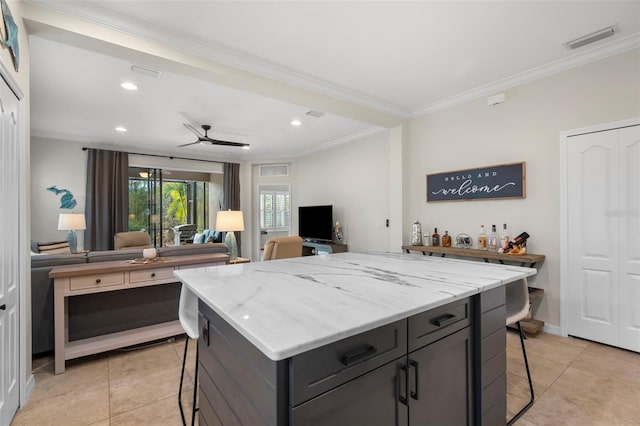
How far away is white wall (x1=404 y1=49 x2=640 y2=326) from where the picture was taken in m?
2.80

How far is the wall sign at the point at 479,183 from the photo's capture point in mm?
3361

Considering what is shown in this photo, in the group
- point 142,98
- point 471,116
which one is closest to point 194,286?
point 142,98

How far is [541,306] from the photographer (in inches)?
127

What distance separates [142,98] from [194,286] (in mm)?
3439

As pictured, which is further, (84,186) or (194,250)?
(84,186)

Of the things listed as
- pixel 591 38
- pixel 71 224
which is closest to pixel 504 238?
pixel 591 38

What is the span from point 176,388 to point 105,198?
5.09 meters

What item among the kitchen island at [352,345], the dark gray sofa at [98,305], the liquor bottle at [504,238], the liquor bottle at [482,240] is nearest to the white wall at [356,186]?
the liquor bottle at [482,240]

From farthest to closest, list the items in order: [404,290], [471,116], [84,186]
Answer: [84,186] → [471,116] → [404,290]

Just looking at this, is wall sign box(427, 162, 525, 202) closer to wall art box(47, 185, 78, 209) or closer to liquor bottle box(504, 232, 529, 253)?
liquor bottle box(504, 232, 529, 253)

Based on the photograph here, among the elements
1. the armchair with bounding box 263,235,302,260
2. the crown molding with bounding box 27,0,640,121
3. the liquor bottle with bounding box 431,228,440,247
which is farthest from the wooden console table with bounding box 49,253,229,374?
the liquor bottle with bounding box 431,228,440,247

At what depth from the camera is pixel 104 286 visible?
259 centimetres

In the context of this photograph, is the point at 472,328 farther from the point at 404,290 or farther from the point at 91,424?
the point at 91,424

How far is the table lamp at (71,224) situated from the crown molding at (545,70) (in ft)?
19.6
